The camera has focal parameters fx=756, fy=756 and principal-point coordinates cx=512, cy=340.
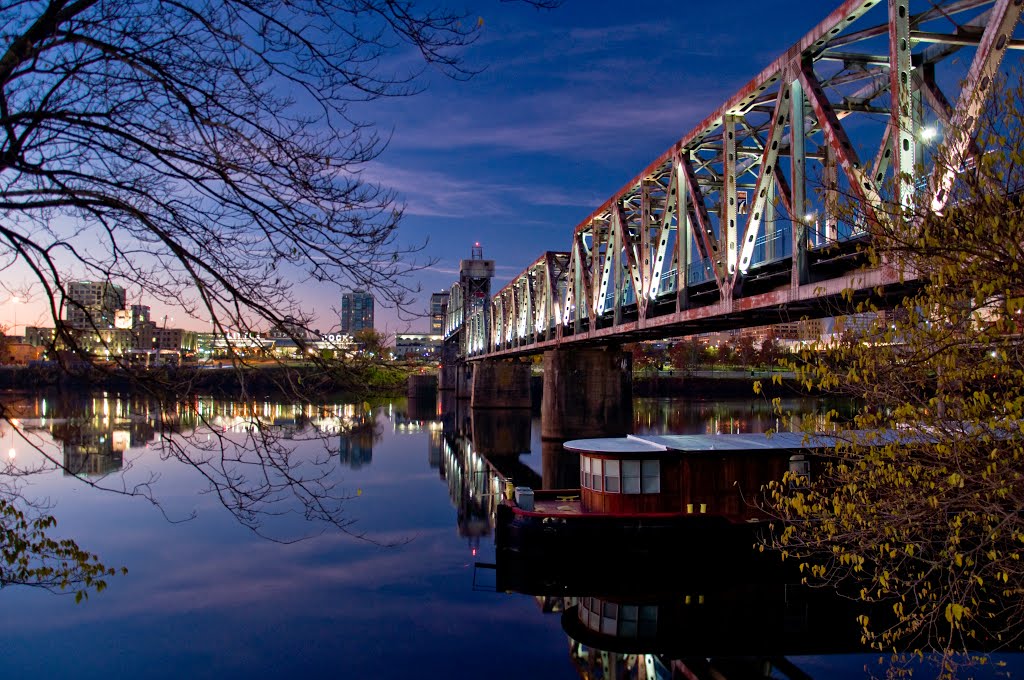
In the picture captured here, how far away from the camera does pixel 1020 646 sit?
18.3 meters

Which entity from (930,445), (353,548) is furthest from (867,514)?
(353,548)

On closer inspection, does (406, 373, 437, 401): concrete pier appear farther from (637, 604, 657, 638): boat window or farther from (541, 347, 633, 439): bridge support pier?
(637, 604, 657, 638): boat window

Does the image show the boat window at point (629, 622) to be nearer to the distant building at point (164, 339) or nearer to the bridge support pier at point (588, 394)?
the distant building at point (164, 339)

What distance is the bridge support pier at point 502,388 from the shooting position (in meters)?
105

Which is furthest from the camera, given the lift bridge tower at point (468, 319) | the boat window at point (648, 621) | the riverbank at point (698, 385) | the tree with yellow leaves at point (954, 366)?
the riverbank at point (698, 385)

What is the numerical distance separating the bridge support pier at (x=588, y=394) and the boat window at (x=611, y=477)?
114ft

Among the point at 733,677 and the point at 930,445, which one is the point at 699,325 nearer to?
the point at 733,677

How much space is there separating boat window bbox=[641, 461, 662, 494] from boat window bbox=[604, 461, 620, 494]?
85 centimetres

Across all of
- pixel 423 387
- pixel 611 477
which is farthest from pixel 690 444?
pixel 423 387

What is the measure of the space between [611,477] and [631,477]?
634 mm

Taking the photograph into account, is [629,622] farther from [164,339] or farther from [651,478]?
[164,339]

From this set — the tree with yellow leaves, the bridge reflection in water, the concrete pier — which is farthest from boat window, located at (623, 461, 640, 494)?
the concrete pier

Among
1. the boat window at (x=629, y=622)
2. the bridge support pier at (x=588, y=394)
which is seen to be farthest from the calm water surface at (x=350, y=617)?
the bridge support pier at (x=588, y=394)

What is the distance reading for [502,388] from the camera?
105 m
